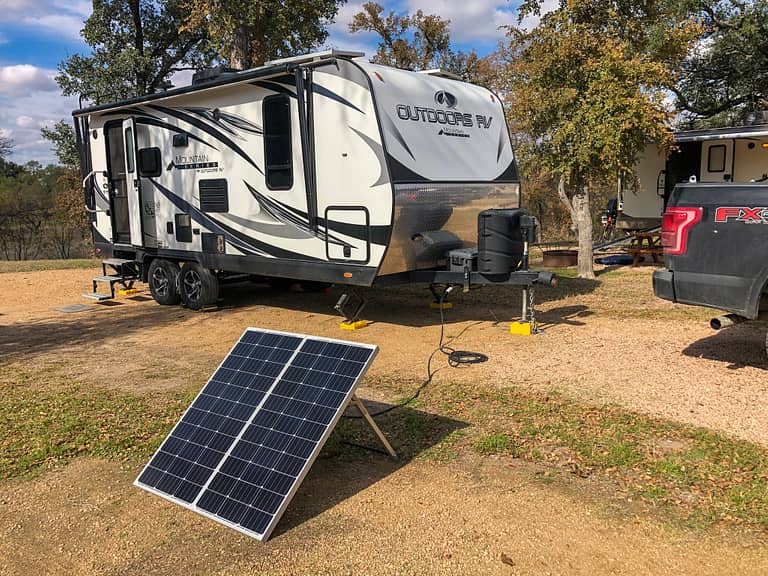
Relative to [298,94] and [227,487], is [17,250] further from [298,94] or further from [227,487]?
[227,487]

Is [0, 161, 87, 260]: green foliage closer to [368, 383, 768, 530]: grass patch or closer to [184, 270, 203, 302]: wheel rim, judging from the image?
[184, 270, 203, 302]: wheel rim

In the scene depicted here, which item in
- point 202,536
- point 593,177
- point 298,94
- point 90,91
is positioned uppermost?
point 90,91

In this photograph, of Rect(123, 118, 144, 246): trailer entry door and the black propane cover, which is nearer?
the black propane cover

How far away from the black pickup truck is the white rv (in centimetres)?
916

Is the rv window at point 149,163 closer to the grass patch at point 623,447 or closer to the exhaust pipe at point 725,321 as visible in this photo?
the grass patch at point 623,447

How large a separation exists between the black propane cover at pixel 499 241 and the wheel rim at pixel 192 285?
4.24m

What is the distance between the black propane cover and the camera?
286 inches

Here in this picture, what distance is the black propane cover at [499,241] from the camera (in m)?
7.27

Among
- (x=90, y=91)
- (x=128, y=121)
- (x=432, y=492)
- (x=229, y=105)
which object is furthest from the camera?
(x=90, y=91)

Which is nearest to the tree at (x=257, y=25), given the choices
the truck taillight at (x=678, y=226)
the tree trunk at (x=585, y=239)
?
the tree trunk at (x=585, y=239)

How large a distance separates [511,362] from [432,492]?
9.41 ft

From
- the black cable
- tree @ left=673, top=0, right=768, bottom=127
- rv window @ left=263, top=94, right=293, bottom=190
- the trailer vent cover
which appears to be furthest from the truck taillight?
tree @ left=673, top=0, right=768, bottom=127

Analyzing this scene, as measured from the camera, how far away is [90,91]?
756 inches

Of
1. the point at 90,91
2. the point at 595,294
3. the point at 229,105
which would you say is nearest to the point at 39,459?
the point at 229,105
